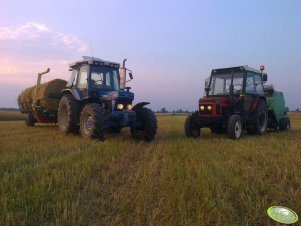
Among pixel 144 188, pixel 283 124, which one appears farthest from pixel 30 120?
pixel 144 188

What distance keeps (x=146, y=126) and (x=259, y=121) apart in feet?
14.8

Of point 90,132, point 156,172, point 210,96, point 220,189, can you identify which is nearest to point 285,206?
point 220,189

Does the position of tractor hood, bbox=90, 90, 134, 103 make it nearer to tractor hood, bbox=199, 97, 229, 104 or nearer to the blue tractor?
the blue tractor

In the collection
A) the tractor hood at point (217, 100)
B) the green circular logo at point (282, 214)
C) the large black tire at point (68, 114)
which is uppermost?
the tractor hood at point (217, 100)

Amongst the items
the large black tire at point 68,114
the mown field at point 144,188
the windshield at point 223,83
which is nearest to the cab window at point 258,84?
the windshield at point 223,83

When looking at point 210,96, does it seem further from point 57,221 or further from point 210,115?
point 57,221

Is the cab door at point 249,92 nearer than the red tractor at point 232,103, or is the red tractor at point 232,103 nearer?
the red tractor at point 232,103

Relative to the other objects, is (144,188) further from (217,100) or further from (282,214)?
(217,100)

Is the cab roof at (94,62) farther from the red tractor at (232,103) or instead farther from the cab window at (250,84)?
the cab window at (250,84)

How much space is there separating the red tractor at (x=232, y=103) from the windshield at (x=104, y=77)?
8.86 ft

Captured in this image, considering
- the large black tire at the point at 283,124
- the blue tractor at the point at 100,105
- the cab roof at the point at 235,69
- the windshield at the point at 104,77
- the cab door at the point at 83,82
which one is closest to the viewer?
the blue tractor at the point at 100,105

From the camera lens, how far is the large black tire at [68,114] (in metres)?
10.2

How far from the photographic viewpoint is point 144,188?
4359 millimetres

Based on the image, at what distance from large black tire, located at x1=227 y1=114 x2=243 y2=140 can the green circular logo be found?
21.3ft
